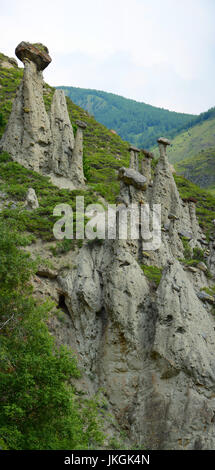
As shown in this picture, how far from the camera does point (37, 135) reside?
3241cm

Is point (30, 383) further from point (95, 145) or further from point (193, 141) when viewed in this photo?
point (193, 141)

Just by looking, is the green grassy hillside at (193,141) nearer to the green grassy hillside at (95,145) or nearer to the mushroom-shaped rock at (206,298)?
the green grassy hillside at (95,145)

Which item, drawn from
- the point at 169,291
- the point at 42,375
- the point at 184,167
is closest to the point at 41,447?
the point at 42,375

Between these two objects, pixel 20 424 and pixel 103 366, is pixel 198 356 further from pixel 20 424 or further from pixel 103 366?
pixel 20 424

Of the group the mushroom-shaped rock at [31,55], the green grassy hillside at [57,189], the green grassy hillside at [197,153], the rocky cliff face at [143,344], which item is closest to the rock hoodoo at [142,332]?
the rocky cliff face at [143,344]

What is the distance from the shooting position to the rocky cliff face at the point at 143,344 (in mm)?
15156

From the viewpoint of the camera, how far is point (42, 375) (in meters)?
12.9

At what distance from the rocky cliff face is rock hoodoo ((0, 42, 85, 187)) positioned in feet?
41.5

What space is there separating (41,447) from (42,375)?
2.01 m

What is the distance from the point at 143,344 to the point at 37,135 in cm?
2060

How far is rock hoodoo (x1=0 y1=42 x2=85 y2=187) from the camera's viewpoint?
32000mm

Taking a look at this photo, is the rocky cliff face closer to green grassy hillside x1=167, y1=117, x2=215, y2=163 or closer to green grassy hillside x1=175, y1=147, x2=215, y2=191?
green grassy hillside x1=175, y1=147, x2=215, y2=191

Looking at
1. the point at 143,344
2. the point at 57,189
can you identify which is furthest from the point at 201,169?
the point at 143,344

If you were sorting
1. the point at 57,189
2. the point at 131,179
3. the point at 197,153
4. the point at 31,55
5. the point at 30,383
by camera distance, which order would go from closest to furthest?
the point at 30,383
the point at 131,179
the point at 57,189
the point at 31,55
the point at 197,153
